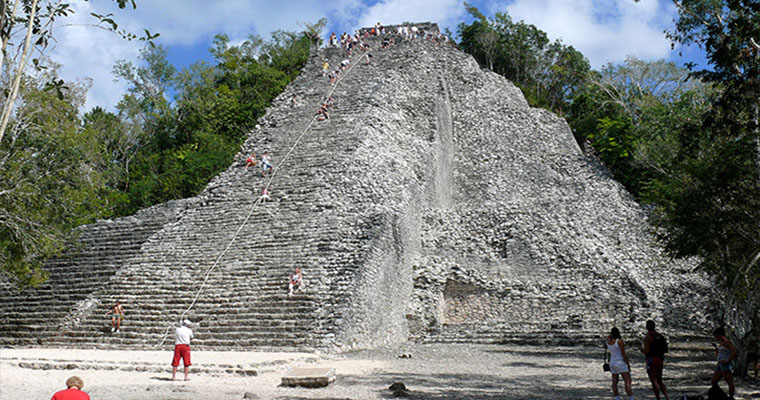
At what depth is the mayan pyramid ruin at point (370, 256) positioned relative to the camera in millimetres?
12602

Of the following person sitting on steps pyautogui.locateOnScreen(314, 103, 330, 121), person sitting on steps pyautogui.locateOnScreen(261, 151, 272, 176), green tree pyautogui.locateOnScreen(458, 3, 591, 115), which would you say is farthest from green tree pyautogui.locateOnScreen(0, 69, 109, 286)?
green tree pyautogui.locateOnScreen(458, 3, 591, 115)

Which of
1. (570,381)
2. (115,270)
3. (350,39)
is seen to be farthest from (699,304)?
(350,39)

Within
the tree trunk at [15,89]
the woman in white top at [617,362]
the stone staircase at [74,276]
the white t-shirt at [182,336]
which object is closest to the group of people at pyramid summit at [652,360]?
the woman in white top at [617,362]

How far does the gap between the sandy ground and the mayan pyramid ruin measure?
1.41 meters

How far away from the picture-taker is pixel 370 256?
1352 centimetres

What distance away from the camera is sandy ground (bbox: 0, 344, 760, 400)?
7156 millimetres

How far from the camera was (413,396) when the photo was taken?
23.0ft

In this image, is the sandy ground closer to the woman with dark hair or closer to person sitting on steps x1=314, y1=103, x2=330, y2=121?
the woman with dark hair

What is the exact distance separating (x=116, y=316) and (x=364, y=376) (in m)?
6.35

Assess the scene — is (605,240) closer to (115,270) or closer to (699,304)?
(699,304)

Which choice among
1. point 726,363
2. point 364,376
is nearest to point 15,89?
point 364,376

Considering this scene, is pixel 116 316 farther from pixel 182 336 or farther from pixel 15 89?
pixel 15 89

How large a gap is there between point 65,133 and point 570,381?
11222 millimetres

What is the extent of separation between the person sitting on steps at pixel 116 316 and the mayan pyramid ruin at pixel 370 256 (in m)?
0.24
